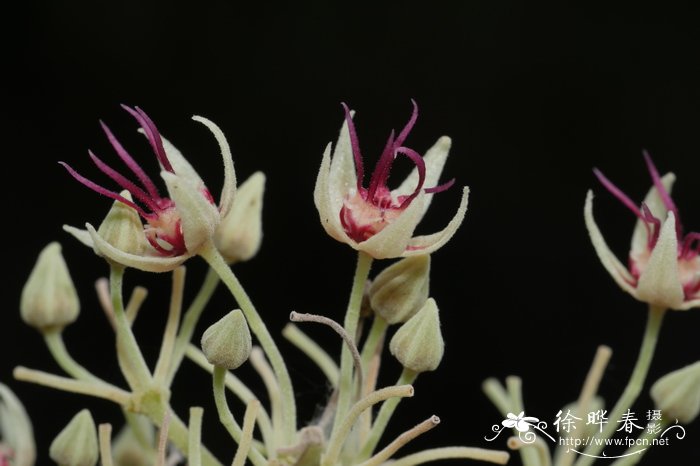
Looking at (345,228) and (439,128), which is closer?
(345,228)

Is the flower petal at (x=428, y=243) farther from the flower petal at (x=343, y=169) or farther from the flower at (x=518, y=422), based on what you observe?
the flower at (x=518, y=422)

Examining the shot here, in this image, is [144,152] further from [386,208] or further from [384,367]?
[386,208]

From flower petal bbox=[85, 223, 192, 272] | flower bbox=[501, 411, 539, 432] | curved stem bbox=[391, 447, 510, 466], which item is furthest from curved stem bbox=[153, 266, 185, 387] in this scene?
flower bbox=[501, 411, 539, 432]

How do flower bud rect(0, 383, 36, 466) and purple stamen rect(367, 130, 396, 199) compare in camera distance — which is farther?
flower bud rect(0, 383, 36, 466)

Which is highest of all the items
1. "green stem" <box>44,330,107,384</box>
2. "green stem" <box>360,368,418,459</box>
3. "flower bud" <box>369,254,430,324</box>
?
"flower bud" <box>369,254,430,324</box>

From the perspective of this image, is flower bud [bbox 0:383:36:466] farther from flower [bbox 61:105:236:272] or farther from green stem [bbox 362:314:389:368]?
green stem [bbox 362:314:389:368]

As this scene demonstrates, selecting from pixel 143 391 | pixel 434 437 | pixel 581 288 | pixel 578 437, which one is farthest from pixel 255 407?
pixel 581 288
